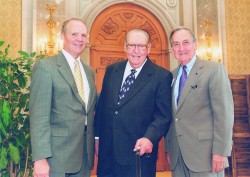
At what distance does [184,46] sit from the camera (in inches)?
98.2

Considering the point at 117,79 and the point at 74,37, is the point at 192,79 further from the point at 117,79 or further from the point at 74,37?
the point at 74,37

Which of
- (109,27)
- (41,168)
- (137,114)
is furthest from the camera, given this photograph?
(109,27)

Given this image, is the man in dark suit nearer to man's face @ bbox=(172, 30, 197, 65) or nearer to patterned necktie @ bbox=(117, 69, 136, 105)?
patterned necktie @ bbox=(117, 69, 136, 105)

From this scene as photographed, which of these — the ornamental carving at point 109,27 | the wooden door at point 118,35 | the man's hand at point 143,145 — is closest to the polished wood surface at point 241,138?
the wooden door at point 118,35

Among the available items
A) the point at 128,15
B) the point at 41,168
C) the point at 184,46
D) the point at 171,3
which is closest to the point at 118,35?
the point at 128,15

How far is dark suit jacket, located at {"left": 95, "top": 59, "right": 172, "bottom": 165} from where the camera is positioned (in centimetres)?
224

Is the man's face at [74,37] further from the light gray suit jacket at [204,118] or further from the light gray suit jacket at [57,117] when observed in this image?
the light gray suit jacket at [204,118]

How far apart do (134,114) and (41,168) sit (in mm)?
728

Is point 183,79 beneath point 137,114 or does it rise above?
above

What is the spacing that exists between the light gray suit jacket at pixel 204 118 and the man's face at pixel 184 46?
18 centimetres

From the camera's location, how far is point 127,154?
2.24 meters

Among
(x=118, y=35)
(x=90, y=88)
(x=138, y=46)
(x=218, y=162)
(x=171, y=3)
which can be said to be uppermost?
(x=171, y=3)

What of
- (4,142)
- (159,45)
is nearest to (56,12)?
(159,45)

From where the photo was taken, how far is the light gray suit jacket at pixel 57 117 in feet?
6.83
